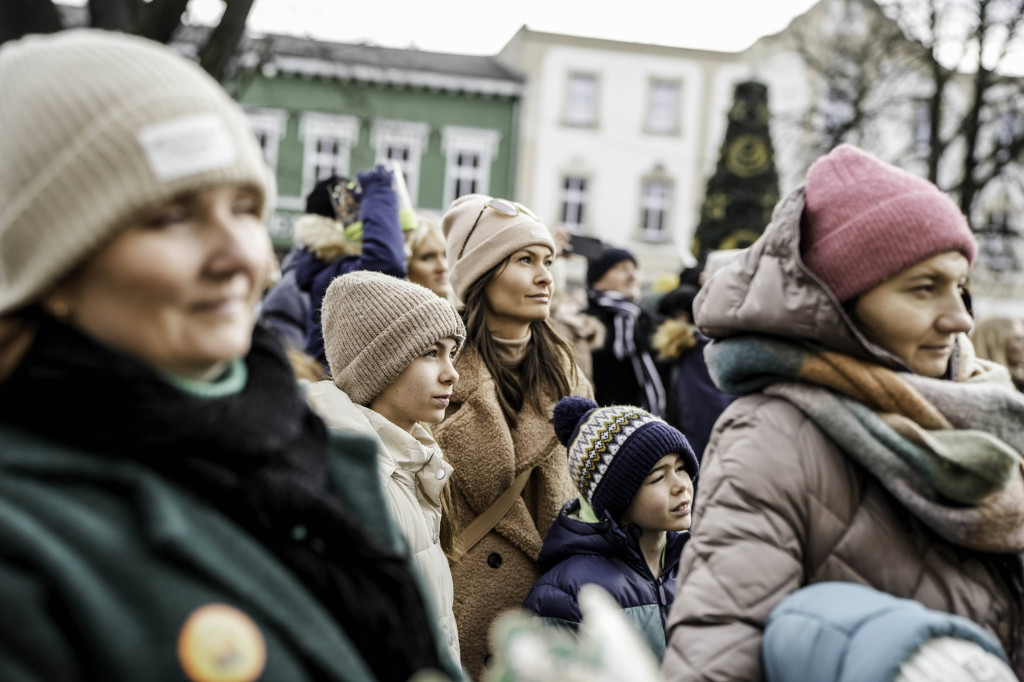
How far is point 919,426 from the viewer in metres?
2.31

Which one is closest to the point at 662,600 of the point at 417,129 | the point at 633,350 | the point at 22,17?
the point at 633,350

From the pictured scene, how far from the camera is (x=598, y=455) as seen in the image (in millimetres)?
3557

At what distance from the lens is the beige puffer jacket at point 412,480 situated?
3.04 metres

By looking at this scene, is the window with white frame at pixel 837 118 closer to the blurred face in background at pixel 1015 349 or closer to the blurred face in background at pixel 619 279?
the blurred face in background at pixel 1015 349

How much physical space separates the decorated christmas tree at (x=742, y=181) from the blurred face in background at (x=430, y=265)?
30.1ft

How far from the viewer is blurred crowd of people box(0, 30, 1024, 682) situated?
1392 mm

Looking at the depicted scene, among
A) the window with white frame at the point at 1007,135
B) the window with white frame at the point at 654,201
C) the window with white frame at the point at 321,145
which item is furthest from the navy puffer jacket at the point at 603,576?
the window with white frame at the point at 654,201

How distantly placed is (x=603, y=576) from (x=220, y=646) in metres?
2.11

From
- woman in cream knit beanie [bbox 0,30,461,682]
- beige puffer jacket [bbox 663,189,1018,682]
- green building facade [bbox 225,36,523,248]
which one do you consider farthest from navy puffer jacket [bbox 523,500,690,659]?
green building facade [bbox 225,36,523,248]

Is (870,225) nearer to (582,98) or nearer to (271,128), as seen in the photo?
(271,128)

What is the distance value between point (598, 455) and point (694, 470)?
40 centimetres

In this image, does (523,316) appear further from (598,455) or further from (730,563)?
(730,563)

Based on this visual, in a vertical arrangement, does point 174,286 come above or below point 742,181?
above

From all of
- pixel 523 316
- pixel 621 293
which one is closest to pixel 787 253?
pixel 523 316
